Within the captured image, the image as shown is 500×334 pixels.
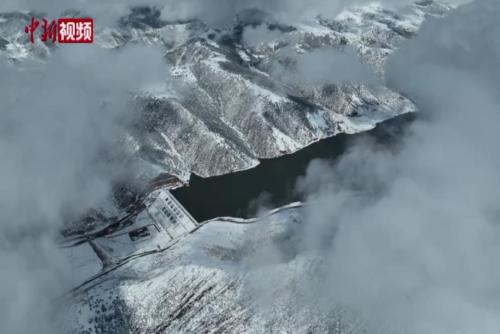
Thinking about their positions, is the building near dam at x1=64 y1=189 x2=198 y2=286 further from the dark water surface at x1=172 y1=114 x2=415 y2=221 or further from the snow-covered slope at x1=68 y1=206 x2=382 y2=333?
the snow-covered slope at x1=68 y1=206 x2=382 y2=333

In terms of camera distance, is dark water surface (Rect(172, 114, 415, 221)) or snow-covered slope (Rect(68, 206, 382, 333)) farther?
dark water surface (Rect(172, 114, 415, 221))

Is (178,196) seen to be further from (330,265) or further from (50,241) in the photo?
(330,265)

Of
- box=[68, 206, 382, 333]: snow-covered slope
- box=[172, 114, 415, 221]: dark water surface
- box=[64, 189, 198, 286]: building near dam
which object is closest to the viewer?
box=[68, 206, 382, 333]: snow-covered slope

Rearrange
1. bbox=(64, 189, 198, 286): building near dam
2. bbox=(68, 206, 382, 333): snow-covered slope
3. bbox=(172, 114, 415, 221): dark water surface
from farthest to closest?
bbox=(172, 114, 415, 221): dark water surface, bbox=(64, 189, 198, 286): building near dam, bbox=(68, 206, 382, 333): snow-covered slope

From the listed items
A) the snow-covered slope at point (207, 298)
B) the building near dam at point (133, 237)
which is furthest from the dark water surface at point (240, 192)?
the snow-covered slope at point (207, 298)

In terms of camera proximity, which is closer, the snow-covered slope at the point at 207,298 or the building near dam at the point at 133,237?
the snow-covered slope at the point at 207,298

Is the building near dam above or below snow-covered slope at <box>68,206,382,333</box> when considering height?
below

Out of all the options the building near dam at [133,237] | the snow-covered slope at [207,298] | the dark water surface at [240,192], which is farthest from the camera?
the dark water surface at [240,192]

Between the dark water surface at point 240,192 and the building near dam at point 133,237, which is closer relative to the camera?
the building near dam at point 133,237

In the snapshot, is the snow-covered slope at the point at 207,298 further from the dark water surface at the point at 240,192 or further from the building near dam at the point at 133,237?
the dark water surface at the point at 240,192

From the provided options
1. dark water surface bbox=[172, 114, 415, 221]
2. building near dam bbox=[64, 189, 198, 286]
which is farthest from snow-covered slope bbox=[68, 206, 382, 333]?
dark water surface bbox=[172, 114, 415, 221]

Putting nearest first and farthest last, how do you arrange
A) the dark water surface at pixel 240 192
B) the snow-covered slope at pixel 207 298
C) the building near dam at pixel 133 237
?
the snow-covered slope at pixel 207 298 → the building near dam at pixel 133 237 → the dark water surface at pixel 240 192

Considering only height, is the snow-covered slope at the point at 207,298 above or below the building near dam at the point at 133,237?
above
